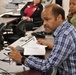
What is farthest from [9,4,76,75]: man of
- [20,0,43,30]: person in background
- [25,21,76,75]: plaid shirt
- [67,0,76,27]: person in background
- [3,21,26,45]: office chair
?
[20,0,43,30]: person in background

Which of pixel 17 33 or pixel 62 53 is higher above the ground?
pixel 62 53

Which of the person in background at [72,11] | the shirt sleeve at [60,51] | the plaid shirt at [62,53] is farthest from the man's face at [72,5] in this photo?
the shirt sleeve at [60,51]

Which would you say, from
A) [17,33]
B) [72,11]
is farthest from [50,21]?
[17,33]

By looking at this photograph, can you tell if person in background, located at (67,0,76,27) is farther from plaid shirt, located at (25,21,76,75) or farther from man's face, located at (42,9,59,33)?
plaid shirt, located at (25,21,76,75)

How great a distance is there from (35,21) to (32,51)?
156 inches

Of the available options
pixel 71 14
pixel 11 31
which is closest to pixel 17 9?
pixel 11 31

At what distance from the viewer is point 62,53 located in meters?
1.80

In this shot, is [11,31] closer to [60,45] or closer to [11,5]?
[11,5]

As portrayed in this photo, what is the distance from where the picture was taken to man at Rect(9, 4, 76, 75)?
1.80 meters

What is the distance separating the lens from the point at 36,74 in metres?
1.83

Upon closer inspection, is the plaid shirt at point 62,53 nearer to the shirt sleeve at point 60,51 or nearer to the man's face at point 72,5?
the shirt sleeve at point 60,51

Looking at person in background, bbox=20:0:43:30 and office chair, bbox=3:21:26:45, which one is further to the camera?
person in background, bbox=20:0:43:30

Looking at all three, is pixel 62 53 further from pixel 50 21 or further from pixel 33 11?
pixel 33 11

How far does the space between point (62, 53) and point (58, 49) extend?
0.04 metres
